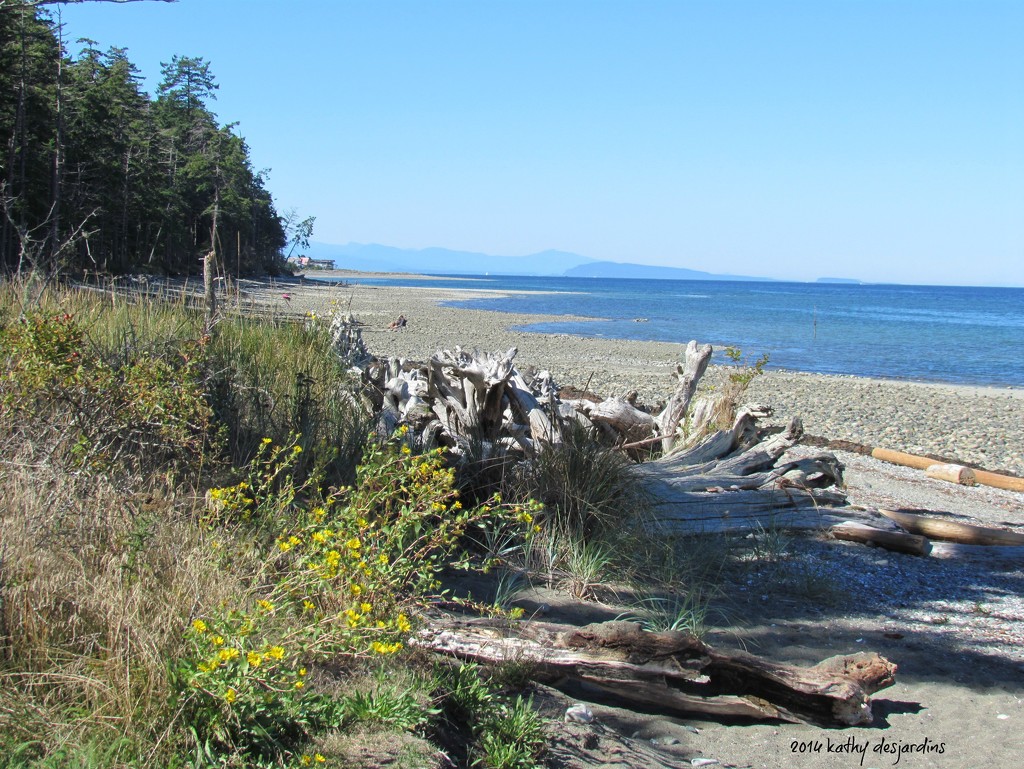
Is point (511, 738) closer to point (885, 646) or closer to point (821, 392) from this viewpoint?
point (885, 646)

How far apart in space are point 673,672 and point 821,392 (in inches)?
628

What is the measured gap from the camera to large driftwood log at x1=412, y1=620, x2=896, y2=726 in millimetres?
3676

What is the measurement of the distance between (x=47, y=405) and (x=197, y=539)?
4.66 ft

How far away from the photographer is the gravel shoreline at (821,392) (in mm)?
12789

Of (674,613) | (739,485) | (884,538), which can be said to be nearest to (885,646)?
(674,613)

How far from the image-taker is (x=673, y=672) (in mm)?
3684

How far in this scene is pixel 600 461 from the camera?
5.69 meters

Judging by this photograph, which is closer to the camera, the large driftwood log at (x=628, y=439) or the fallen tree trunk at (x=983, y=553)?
the large driftwood log at (x=628, y=439)

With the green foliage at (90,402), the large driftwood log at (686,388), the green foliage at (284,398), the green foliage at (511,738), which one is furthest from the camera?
the large driftwood log at (686,388)

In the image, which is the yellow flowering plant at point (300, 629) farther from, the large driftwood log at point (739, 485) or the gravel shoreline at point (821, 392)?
the gravel shoreline at point (821, 392)

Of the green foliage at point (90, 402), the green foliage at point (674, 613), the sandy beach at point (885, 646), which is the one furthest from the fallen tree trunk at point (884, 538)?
the green foliage at point (90, 402)

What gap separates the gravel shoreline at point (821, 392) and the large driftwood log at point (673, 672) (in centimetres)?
532

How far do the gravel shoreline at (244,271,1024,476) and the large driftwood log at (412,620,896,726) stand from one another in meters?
5.32

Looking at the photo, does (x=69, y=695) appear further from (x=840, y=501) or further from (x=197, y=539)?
(x=840, y=501)
